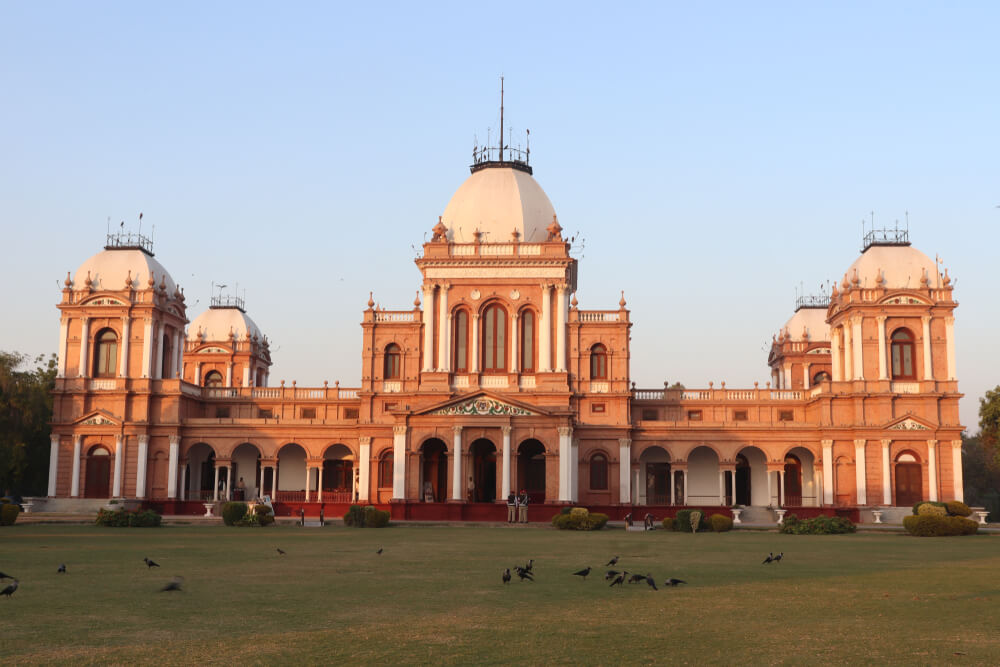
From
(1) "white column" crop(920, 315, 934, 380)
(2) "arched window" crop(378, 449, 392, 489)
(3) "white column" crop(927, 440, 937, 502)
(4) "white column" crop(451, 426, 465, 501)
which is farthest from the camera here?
(2) "arched window" crop(378, 449, 392, 489)

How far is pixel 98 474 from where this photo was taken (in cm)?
6194

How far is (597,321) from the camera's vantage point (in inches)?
2403

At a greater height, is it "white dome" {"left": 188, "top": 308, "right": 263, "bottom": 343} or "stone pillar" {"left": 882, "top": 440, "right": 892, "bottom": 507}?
"white dome" {"left": 188, "top": 308, "right": 263, "bottom": 343}

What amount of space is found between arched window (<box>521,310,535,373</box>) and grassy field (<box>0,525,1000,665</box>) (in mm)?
30700

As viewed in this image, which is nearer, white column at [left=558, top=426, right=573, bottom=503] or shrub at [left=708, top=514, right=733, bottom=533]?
shrub at [left=708, top=514, right=733, bottom=533]

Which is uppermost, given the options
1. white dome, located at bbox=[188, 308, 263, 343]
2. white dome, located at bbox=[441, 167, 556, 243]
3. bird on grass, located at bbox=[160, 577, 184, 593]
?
white dome, located at bbox=[441, 167, 556, 243]

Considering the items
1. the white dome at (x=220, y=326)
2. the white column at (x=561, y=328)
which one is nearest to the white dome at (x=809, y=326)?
the white column at (x=561, y=328)

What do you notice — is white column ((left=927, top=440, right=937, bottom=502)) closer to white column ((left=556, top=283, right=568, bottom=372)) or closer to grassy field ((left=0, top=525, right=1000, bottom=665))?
white column ((left=556, top=283, right=568, bottom=372))

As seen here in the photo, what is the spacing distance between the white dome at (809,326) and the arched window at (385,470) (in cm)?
3705

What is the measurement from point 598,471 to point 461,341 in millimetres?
10862

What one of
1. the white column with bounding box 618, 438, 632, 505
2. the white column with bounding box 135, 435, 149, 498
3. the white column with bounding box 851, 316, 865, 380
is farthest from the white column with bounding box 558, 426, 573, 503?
the white column with bounding box 135, 435, 149, 498

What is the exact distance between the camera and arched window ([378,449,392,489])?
6075cm

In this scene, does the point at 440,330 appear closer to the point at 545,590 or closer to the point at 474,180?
the point at 474,180

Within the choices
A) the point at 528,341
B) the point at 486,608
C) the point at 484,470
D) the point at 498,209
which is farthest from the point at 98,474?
the point at 486,608
